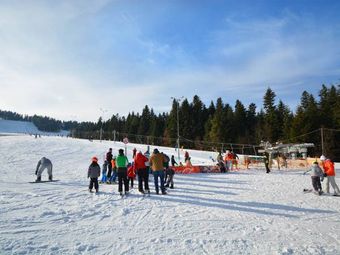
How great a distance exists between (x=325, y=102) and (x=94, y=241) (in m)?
65.4

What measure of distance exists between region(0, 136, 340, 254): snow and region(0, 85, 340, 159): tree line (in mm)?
31712

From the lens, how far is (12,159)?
2955 centimetres

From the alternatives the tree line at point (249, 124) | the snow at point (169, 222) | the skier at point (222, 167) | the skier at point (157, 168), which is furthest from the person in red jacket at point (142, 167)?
the tree line at point (249, 124)

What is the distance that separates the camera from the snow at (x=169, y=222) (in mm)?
5988

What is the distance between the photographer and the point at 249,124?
260 ft

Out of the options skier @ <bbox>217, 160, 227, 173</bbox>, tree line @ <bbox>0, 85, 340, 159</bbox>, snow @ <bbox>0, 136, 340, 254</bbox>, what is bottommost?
snow @ <bbox>0, 136, 340, 254</bbox>

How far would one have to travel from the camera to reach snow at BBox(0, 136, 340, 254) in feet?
19.6

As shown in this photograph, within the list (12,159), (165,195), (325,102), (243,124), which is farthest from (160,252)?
(243,124)

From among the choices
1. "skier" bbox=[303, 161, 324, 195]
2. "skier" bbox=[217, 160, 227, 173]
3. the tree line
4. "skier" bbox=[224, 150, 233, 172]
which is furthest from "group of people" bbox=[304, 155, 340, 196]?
the tree line

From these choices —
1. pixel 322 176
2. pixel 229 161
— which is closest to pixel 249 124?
pixel 229 161

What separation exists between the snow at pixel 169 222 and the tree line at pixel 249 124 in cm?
3171

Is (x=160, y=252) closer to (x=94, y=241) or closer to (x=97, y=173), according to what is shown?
(x=94, y=241)

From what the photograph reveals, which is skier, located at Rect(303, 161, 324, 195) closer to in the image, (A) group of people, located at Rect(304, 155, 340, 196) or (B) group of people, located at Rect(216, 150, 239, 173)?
(A) group of people, located at Rect(304, 155, 340, 196)

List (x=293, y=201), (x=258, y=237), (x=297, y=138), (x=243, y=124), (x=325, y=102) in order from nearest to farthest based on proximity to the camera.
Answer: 1. (x=258, y=237)
2. (x=293, y=201)
3. (x=297, y=138)
4. (x=325, y=102)
5. (x=243, y=124)
